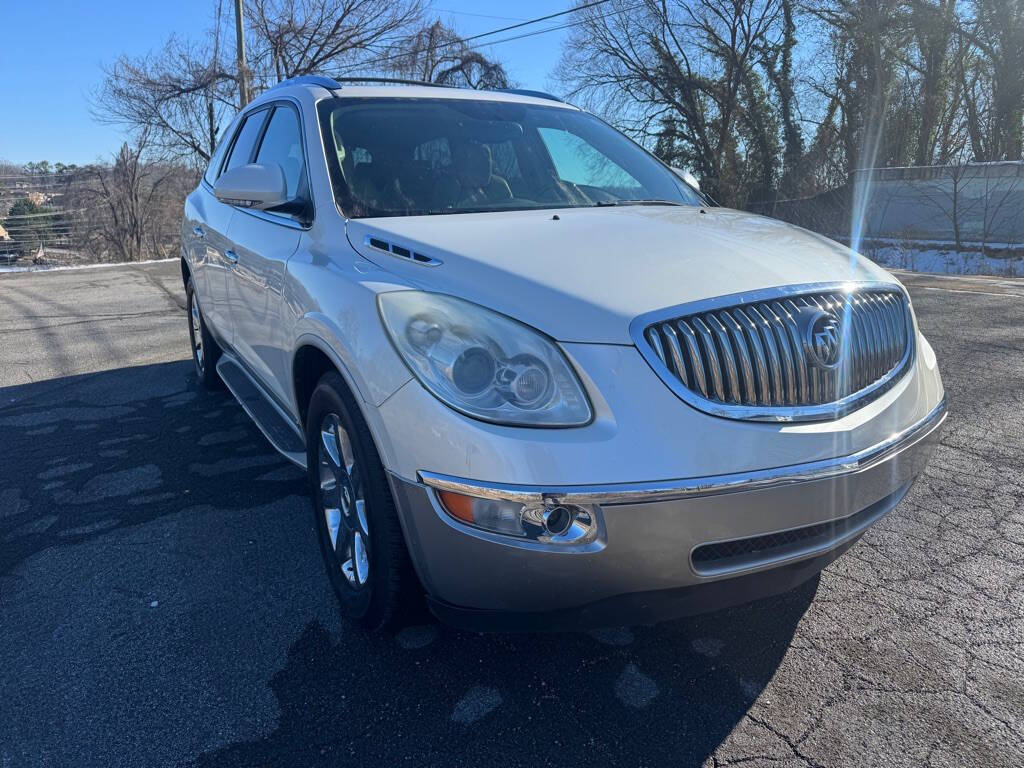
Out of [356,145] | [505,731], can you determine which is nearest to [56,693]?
[505,731]

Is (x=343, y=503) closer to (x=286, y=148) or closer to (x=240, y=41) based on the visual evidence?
(x=286, y=148)

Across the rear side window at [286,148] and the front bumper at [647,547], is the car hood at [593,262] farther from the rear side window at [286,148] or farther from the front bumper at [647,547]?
the rear side window at [286,148]

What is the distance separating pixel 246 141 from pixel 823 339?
11.9ft

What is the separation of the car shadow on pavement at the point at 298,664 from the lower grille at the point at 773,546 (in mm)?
493

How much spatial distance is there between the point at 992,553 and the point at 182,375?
218 inches

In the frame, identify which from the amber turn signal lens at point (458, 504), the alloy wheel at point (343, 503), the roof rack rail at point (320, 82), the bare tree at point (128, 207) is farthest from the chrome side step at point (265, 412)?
the bare tree at point (128, 207)

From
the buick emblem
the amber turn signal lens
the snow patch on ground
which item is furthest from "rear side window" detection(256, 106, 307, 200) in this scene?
the snow patch on ground

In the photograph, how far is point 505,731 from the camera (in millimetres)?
2113

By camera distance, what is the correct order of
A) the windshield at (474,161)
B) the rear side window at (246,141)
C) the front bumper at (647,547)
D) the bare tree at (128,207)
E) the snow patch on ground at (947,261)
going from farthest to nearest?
the bare tree at (128,207)
the snow patch on ground at (947,261)
the rear side window at (246,141)
the windshield at (474,161)
the front bumper at (647,547)

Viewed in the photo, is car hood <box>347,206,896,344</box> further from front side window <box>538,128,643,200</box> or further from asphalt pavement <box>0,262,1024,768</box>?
asphalt pavement <box>0,262,1024,768</box>

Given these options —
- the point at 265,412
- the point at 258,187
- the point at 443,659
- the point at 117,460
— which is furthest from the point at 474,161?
the point at 117,460

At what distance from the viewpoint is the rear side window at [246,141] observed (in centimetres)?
428

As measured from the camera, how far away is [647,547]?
1877 mm

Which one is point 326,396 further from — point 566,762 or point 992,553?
point 992,553
